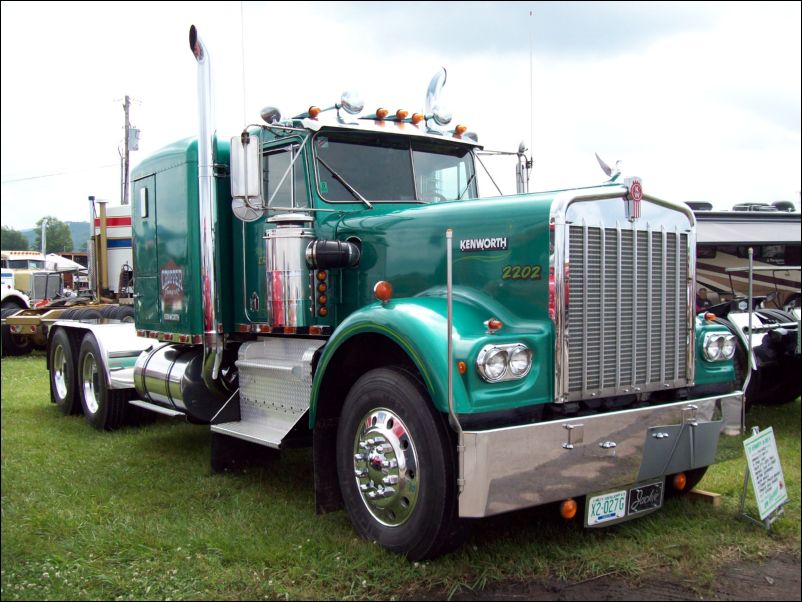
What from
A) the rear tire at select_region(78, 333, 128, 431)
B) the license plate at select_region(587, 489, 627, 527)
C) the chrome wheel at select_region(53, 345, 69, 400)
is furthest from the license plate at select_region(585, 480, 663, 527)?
the chrome wheel at select_region(53, 345, 69, 400)

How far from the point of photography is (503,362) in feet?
13.1

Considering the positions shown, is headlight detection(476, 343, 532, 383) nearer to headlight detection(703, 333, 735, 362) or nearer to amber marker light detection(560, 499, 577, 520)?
amber marker light detection(560, 499, 577, 520)

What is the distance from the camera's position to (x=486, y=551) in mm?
4375

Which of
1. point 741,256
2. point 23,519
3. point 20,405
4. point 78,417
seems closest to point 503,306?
point 23,519

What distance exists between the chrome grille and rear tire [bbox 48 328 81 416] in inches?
245

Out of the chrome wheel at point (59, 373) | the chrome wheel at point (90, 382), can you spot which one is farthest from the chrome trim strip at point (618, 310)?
the chrome wheel at point (59, 373)

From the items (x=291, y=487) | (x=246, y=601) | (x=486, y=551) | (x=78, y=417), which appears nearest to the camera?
(x=246, y=601)

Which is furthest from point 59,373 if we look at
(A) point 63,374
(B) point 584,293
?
(B) point 584,293

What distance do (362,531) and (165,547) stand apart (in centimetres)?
112

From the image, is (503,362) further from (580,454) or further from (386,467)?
(386,467)

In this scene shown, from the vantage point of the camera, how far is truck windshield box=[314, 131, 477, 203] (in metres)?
5.65

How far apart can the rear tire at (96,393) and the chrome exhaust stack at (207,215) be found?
205 cm

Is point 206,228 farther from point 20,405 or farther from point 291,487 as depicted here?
point 20,405

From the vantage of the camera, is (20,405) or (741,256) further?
(741,256)
